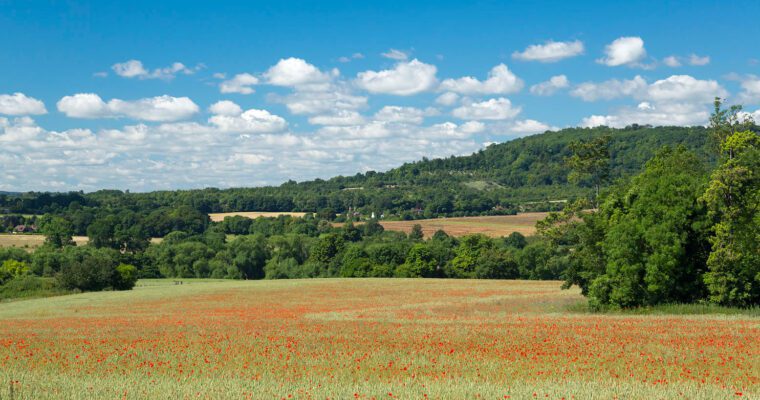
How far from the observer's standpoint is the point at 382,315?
39.3 metres

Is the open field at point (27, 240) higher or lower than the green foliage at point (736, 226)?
lower

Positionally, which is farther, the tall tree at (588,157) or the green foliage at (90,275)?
the green foliage at (90,275)

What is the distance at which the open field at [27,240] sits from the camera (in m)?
137

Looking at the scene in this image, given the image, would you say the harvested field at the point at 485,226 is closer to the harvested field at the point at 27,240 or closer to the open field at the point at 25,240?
the harvested field at the point at 27,240

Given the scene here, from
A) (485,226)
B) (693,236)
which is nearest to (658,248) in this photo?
(693,236)

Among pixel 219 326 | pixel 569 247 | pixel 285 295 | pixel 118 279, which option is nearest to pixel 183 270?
pixel 118 279

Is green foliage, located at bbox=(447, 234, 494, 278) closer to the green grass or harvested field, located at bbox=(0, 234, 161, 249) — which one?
the green grass

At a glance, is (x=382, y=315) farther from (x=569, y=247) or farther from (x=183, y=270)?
(x=183, y=270)

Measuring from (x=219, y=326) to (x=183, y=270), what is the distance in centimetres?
9911

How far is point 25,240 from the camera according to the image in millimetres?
145625

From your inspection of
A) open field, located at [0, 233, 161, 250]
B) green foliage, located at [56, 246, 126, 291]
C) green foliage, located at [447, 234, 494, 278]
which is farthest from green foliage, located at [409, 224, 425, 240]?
green foliage, located at [56, 246, 126, 291]

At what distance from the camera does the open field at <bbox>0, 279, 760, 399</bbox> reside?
16156 mm

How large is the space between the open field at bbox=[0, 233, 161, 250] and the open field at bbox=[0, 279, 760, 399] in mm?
112071

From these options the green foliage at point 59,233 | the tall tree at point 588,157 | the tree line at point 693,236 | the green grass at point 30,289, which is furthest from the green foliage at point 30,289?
the tree line at point 693,236
